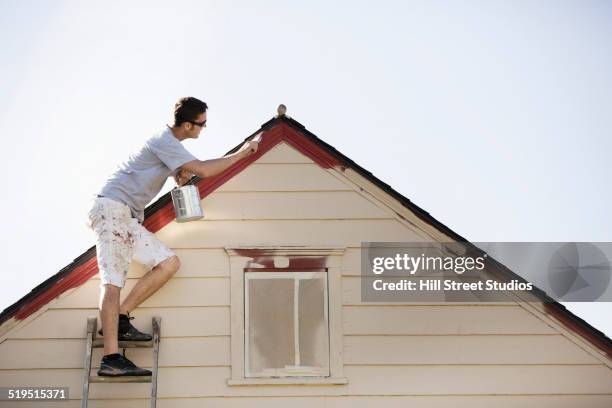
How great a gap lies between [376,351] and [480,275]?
1.16 meters

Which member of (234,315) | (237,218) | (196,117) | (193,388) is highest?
(196,117)

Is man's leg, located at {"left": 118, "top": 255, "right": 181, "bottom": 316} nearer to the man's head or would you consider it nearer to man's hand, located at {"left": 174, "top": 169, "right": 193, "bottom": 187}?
man's hand, located at {"left": 174, "top": 169, "right": 193, "bottom": 187}

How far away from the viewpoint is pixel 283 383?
9.22 metres

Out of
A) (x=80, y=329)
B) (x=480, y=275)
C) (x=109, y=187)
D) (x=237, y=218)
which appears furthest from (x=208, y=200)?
(x=480, y=275)

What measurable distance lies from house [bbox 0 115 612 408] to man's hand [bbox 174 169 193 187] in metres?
0.23

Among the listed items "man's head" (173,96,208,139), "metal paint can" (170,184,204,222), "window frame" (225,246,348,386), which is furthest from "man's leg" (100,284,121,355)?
"man's head" (173,96,208,139)

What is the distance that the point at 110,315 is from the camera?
873 centimetres

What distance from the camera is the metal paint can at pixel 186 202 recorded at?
9.18 m

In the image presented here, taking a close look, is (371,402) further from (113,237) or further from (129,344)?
(113,237)

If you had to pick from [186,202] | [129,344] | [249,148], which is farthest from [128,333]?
[249,148]

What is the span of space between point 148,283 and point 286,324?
1.28 metres

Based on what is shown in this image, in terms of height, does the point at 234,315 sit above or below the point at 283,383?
above

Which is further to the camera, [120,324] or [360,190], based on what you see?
[360,190]

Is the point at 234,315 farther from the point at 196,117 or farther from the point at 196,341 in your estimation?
the point at 196,117
